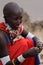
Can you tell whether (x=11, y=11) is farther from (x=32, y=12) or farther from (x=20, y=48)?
(x=32, y=12)

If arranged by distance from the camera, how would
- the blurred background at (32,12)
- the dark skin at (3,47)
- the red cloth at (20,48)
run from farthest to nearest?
the blurred background at (32,12)
the red cloth at (20,48)
the dark skin at (3,47)

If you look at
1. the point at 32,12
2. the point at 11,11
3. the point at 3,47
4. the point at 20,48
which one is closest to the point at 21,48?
the point at 20,48

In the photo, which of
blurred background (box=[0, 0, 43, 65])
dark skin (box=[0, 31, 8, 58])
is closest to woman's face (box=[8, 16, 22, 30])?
dark skin (box=[0, 31, 8, 58])

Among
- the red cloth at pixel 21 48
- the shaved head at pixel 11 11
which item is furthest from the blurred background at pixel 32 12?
the shaved head at pixel 11 11

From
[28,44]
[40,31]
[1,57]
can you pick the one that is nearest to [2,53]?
[1,57]

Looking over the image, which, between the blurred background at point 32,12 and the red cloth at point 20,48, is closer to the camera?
the red cloth at point 20,48

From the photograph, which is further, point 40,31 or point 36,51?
point 40,31

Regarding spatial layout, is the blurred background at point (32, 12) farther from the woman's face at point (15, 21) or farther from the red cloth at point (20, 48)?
the woman's face at point (15, 21)

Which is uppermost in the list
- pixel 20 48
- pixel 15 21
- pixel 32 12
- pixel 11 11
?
pixel 11 11

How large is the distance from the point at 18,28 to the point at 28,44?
24 cm

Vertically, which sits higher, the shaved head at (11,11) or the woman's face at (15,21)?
the shaved head at (11,11)

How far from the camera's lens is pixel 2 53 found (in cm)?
454

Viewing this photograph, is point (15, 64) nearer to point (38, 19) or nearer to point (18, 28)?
point (18, 28)

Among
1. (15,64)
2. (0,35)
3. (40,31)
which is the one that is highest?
(0,35)
